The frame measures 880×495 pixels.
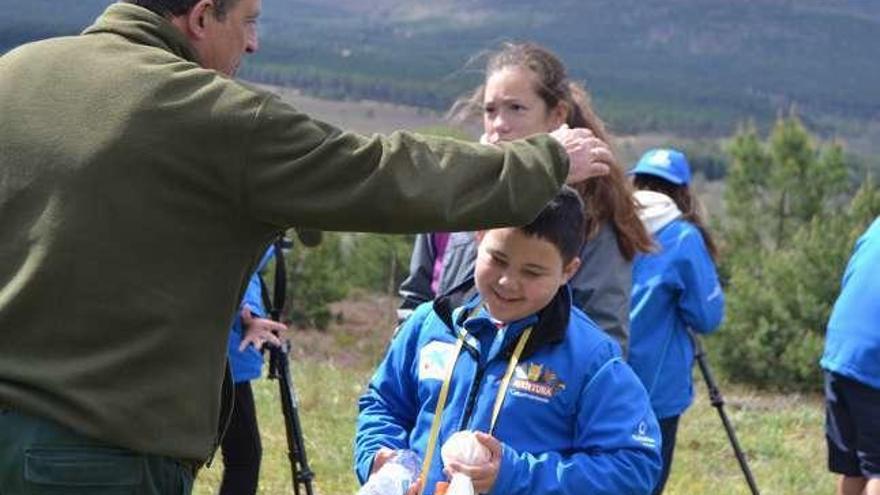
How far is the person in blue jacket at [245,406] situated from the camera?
5.22 metres

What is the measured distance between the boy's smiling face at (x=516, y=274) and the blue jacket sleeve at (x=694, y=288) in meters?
1.95

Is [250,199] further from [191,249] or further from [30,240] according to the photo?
[30,240]

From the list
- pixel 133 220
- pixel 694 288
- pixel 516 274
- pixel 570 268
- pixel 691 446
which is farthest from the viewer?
pixel 691 446

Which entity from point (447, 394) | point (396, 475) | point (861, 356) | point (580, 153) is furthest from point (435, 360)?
point (861, 356)

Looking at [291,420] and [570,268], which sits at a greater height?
[570,268]

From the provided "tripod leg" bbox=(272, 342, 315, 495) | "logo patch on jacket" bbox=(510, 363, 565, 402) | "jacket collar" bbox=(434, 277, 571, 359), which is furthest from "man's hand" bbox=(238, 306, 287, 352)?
"logo patch on jacket" bbox=(510, 363, 565, 402)

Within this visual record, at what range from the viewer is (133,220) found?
2.73m

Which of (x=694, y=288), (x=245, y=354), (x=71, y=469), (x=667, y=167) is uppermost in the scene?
(x=71, y=469)

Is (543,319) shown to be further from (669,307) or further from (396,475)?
(669,307)

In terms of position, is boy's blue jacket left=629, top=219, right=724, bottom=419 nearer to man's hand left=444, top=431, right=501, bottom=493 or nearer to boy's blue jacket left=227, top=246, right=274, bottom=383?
boy's blue jacket left=227, top=246, right=274, bottom=383

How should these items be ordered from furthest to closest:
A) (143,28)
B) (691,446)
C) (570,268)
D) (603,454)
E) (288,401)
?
(691,446), (288,401), (570,268), (603,454), (143,28)

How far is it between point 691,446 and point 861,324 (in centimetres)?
388

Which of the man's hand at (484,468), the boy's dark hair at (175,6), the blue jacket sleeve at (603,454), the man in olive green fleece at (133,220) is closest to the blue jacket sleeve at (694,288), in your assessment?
the blue jacket sleeve at (603,454)

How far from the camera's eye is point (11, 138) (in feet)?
9.18
